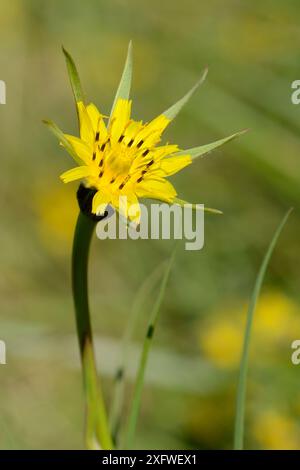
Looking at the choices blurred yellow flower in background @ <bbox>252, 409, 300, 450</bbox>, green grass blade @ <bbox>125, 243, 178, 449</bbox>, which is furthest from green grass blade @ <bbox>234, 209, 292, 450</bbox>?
blurred yellow flower in background @ <bbox>252, 409, 300, 450</bbox>

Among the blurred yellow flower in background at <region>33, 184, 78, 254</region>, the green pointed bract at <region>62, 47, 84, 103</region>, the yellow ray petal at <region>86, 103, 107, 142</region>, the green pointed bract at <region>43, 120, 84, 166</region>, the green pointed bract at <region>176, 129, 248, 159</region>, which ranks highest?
the blurred yellow flower in background at <region>33, 184, 78, 254</region>

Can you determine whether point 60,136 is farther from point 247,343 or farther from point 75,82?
point 247,343

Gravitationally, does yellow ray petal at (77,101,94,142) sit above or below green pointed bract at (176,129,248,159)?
above

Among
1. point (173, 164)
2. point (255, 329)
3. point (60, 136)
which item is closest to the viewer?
point (60, 136)

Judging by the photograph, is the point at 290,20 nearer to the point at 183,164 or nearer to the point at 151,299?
the point at 151,299

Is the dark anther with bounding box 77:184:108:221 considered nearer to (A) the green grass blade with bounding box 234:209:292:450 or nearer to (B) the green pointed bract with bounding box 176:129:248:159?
(B) the green pointed bract with bounding box 176:129:248:159

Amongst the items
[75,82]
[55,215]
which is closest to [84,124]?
[75,82]

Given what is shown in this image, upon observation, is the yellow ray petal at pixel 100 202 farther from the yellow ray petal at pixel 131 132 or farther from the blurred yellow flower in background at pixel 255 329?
the blurred yellow flower in background at pixel 255 329
